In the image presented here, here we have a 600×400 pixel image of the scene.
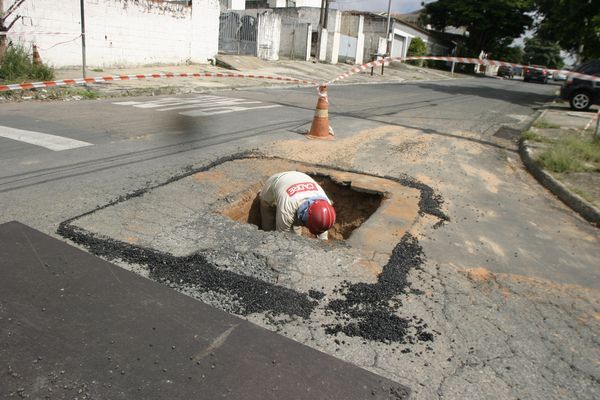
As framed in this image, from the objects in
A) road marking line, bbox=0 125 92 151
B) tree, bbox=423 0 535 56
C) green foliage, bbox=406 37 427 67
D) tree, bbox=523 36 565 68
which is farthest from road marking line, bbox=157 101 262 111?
tree, bbox=523 36 565 68

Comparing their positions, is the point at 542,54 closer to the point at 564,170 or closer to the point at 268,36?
the point at 268,36

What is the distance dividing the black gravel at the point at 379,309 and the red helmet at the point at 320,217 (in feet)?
2.43

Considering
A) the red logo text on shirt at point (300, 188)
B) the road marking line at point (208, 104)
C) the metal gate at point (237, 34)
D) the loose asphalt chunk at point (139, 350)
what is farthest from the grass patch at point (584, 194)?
the metal gate at point (237, 34)

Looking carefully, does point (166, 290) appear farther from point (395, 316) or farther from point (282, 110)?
point (282, 110)

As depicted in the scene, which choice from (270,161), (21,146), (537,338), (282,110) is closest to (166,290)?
(537,338)

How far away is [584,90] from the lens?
15.8 meters

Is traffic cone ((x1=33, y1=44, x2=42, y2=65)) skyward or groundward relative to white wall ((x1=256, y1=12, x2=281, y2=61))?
groundward

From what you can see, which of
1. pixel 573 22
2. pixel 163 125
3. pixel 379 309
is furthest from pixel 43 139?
pixel 573 22

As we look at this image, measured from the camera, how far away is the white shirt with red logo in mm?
4645

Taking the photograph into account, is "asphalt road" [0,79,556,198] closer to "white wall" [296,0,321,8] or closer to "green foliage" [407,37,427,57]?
"green foliage" [407,37,427,57]

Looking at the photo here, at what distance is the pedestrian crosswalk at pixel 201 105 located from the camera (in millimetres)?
10398

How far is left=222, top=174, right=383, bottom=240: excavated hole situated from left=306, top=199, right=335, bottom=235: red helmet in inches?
45.6

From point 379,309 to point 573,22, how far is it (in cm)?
1869

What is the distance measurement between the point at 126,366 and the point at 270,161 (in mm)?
4458
